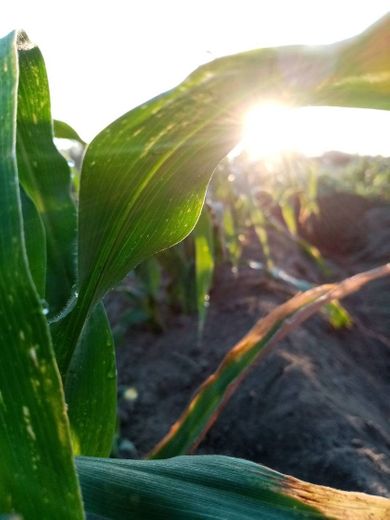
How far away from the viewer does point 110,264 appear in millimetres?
521

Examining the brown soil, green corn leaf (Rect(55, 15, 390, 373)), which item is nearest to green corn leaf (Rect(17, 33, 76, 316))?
green corn leaf (Rect(55, 15, 390, 373))

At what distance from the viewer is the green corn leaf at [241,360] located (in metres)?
0.72

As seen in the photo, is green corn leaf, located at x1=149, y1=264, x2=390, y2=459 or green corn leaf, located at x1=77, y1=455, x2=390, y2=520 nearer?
green corn leaf, located at x1=77, y1=455, x2=390, y2=520

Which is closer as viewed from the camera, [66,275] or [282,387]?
[66,275]

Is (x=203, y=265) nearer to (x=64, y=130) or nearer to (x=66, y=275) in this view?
(x=64, y=130)

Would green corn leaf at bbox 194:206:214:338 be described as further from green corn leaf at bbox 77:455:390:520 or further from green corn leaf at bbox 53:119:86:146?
green corn leaf at bbox 77:455:390:520

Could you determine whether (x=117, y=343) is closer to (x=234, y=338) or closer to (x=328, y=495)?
(x=234, y=338)

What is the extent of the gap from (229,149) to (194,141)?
0.11 feet

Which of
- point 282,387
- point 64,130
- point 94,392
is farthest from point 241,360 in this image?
point 282,387

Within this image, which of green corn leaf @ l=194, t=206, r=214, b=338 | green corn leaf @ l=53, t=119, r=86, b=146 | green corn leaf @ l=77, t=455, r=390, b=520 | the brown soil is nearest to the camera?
green corn leaf @ l=77, t=455, r=390, b=520

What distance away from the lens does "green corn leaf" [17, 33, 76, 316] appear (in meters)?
0.55

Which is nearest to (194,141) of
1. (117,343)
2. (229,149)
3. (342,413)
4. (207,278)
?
(229,149)

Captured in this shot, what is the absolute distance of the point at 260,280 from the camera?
8.13ft

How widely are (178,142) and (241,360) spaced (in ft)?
1.36
